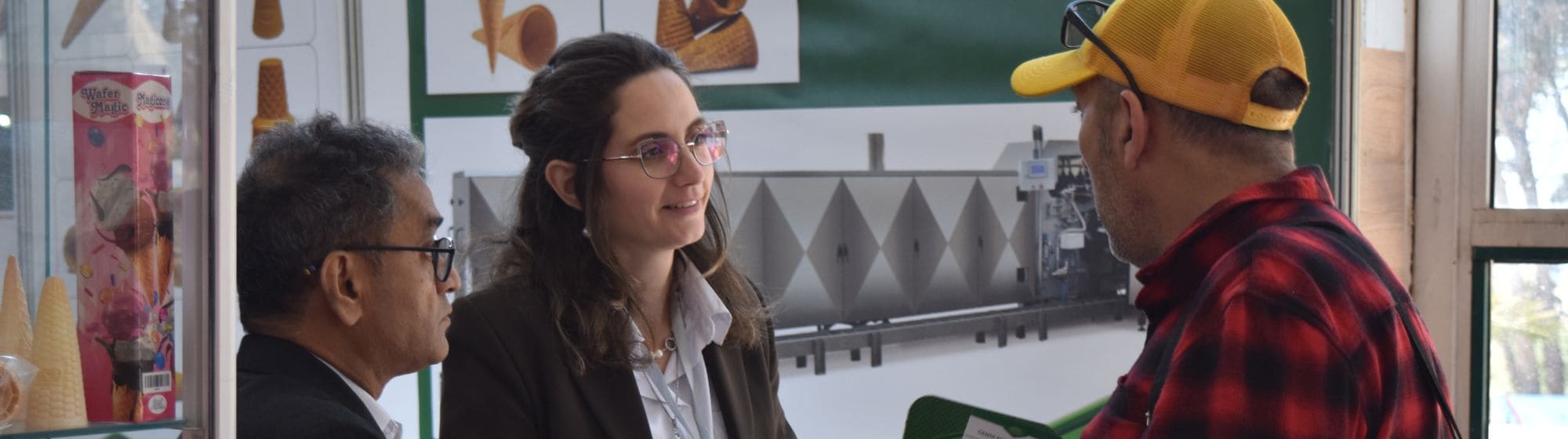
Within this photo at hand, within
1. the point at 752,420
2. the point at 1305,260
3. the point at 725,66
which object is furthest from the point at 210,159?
the point at 725,66

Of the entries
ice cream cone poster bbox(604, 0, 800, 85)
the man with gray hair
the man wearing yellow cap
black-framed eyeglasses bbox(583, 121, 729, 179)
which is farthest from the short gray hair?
ice cream cone poster bbox(604, 0, 800, 85)

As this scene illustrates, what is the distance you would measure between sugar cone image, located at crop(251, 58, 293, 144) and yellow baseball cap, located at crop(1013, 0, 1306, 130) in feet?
7.08

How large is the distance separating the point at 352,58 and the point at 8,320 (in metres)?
1.86

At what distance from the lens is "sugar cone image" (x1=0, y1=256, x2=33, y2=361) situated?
3.00 ft

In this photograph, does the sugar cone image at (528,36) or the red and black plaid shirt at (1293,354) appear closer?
the red and black plaid shirt at (1293,354)

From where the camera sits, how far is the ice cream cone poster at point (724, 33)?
8.46 ft

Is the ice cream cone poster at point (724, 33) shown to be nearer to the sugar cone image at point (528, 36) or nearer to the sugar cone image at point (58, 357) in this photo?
the sugar cone image at point (528, 36)

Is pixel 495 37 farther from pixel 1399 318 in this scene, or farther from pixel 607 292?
pixel 1399 318

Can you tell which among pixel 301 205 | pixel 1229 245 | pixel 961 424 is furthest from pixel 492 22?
pixel 1229 245

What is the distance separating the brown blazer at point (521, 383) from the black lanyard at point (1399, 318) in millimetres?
775

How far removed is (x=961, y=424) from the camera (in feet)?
4.37

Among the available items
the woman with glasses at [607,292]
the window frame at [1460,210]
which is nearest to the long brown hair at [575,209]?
the woman with glasses at [607,292]

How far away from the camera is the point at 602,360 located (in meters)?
1.58

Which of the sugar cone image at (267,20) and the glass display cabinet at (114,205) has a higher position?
the sugar cone image at (267,20)
